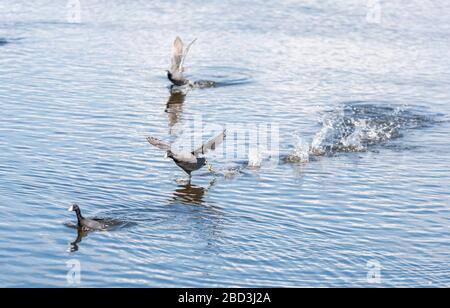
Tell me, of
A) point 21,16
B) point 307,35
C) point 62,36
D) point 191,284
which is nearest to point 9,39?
point 62,36

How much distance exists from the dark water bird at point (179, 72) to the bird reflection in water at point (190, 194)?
6.19m

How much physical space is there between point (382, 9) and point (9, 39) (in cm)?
1246

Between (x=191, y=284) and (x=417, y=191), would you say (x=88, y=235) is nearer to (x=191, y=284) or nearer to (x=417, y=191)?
(x=191, y=284)

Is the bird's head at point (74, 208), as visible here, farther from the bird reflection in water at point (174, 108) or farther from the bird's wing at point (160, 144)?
the bird reflection in water at point (174, 108)

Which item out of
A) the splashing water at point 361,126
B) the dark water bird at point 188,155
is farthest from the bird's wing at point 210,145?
the splashing water at point 361,126

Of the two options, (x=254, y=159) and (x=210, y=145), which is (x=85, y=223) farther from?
(x=254, y=159)

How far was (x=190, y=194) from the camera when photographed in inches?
507

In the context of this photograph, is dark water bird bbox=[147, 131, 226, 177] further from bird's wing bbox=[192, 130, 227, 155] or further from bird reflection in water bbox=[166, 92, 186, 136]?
bird reflection in water bbox=[166, 92, 186, 136]

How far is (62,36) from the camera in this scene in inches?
928

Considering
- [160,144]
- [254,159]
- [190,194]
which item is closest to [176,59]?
[254,159]

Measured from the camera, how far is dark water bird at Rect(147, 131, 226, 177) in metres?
13.1

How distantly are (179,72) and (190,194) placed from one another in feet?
22.6

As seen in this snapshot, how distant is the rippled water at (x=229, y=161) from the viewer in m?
10.4
